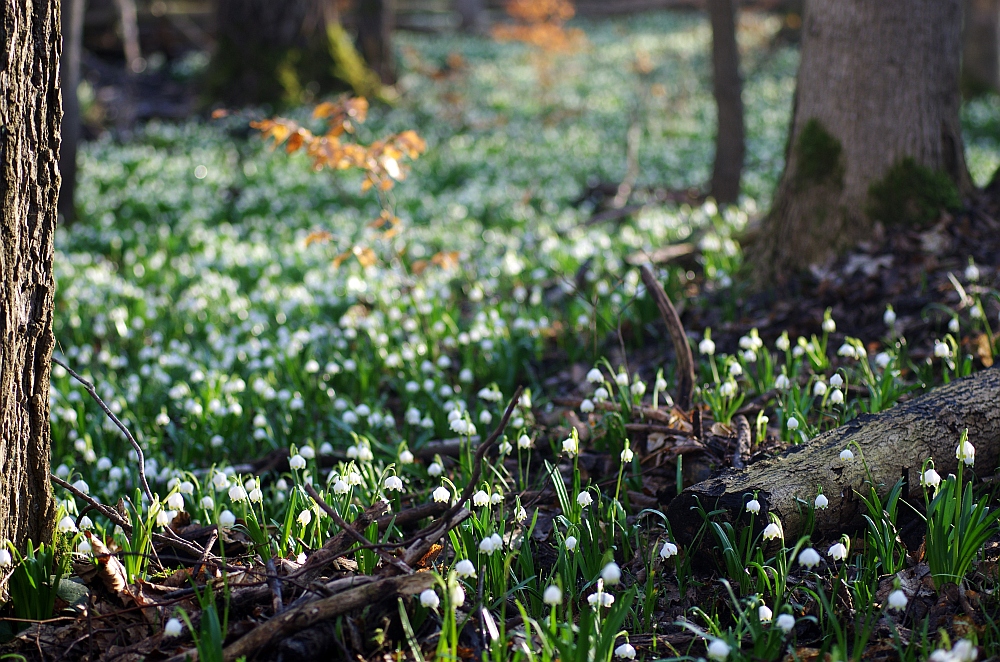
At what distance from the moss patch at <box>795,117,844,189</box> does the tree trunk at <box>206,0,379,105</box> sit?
9944 mm

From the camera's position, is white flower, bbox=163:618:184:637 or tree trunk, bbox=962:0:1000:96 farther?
tree trunk, bbox=962:0:1000:96

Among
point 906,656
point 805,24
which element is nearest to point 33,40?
point 906,656

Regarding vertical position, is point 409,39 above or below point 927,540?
above

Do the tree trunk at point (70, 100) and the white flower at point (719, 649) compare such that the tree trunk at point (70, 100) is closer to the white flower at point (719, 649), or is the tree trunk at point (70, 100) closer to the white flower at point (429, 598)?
the white flower at point (429, 598)

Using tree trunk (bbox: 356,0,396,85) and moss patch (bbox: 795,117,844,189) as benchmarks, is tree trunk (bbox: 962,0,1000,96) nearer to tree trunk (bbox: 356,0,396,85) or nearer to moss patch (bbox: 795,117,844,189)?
Result: tree trunk (bbox: 356,0,396,85)

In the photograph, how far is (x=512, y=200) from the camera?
8.73m

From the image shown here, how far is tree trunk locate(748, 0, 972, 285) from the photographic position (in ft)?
14.1

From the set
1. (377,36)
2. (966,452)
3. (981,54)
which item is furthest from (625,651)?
(981,54)

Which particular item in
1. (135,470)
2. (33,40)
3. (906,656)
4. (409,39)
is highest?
(409,39)

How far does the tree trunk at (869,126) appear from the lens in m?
4.31

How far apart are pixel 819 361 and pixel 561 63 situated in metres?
16.2

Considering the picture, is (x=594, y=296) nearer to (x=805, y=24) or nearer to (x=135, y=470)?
(x=805, y=24)

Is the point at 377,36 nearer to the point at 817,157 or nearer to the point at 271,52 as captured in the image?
the point at 271,52

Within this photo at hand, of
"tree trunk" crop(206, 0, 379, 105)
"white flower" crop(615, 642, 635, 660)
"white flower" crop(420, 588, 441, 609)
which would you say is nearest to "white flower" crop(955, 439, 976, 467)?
"white flower" crop(615, 642, 635, 660)
